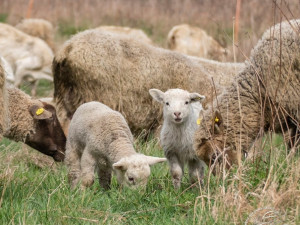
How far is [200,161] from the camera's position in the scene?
21.8 ft

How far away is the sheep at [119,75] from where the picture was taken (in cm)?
898

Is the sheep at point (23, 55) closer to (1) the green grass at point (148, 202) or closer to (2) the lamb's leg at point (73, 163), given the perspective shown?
(2) the lamb's leg at point (73, 163)

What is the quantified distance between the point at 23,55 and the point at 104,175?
8.44m

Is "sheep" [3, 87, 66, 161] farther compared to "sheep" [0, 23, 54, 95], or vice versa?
"sheep" [0, 23, 54, 95]

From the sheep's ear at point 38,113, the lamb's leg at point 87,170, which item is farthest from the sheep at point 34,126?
the lamb's leg at point 87,170

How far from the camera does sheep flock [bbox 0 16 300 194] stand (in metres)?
6.25

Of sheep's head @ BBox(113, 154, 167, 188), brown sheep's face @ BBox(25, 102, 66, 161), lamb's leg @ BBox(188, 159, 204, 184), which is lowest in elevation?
brown sheep's face @ BBox(25, 102, 66, 161)

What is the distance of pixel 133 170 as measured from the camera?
5.91 metres

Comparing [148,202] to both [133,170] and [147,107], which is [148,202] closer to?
[133,170]

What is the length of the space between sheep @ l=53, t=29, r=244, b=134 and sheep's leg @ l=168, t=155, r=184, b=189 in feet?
8.43

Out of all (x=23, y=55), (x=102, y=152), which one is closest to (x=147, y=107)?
(x=102, y=152)

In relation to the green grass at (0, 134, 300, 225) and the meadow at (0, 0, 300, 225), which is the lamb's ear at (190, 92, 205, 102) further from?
the green grass at (0, 134, 300, 225)

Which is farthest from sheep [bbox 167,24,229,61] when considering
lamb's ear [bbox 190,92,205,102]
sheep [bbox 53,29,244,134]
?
lamb's ear [bbox 190,92,205,102]

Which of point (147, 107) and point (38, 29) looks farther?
point (38, 29)
